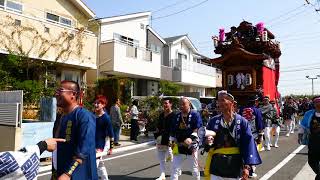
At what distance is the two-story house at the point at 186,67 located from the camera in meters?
34.3

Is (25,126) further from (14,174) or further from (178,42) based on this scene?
(178,42)

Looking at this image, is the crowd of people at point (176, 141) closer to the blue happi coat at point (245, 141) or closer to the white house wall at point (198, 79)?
the blue happi coat at point (245, 141)

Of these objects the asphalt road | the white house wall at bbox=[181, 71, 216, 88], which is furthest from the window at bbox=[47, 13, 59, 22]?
the white house wall at bbox=[181, 71, 216, 88]

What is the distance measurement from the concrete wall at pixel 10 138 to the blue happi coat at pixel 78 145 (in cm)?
734

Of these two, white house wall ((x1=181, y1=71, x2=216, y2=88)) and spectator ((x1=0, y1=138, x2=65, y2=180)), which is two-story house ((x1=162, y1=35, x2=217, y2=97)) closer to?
white house wall ((x1=181, y1=71, x2=216, y2=88))

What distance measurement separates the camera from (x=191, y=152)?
7438mm

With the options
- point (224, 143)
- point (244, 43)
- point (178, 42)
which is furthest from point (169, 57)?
point (224, 143)

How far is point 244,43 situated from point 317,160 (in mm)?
8721

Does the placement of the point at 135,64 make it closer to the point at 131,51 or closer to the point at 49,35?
the point at 131,51

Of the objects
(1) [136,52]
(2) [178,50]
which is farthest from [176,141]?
(2) [178,50]

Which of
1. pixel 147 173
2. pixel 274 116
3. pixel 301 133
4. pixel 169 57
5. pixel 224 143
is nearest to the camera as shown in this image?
pixel 224 143

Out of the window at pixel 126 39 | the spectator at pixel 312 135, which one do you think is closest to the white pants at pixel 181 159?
the spectator at pixel 312 135

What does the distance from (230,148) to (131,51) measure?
Answer: 2152 cm

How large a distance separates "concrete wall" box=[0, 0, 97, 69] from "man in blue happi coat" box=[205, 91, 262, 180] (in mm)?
14596
